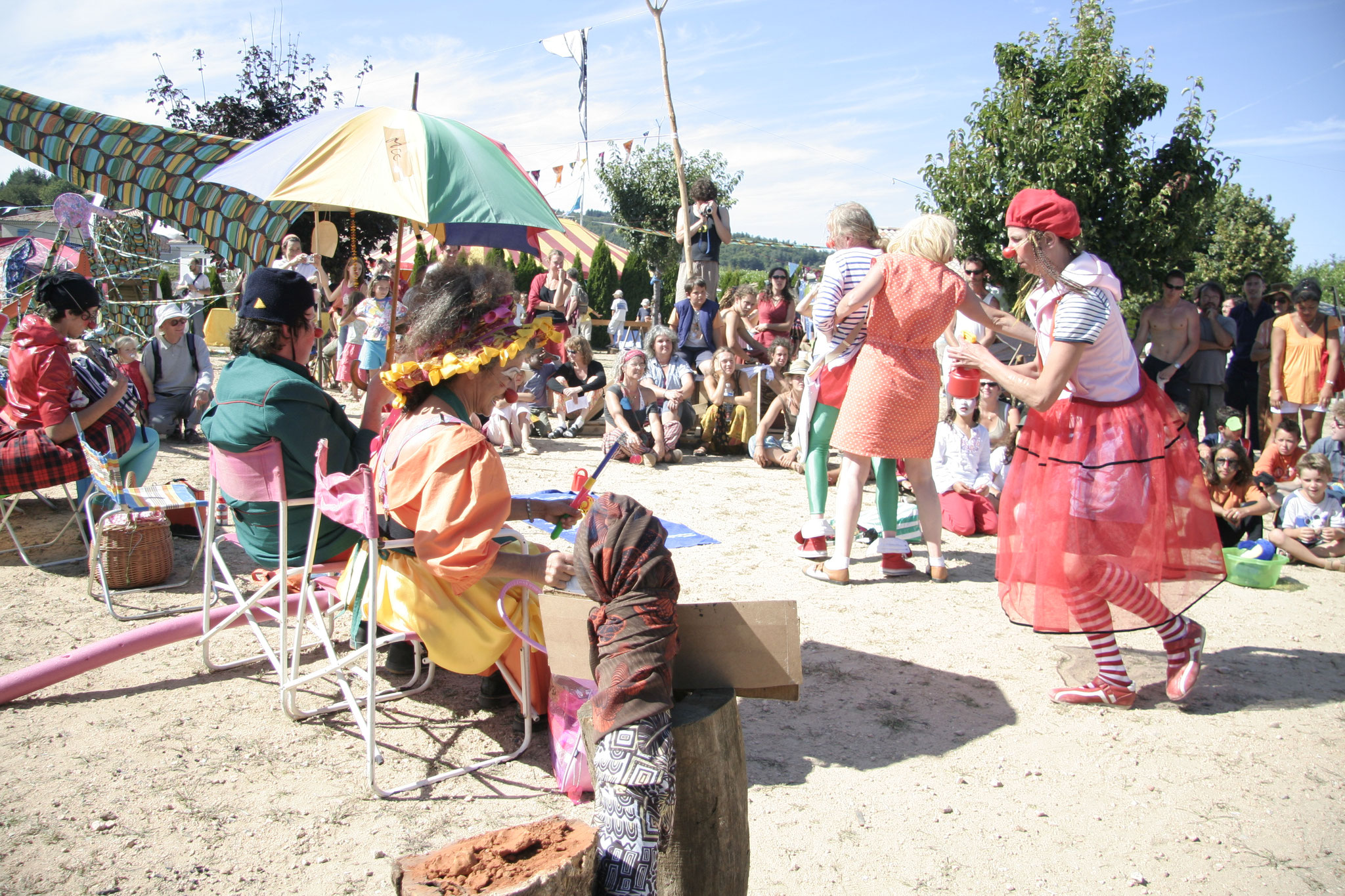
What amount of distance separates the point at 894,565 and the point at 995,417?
2334 millimetres

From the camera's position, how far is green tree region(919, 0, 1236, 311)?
8.02 m

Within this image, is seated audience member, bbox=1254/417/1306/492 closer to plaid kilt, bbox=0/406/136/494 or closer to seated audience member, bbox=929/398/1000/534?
seated audience member, bbox=929/398/1000/534

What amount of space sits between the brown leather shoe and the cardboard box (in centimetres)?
264

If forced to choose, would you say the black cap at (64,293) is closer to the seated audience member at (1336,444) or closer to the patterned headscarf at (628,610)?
the patterned headscarf at (628,610)

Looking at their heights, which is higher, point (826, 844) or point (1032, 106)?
point (1032, 106)

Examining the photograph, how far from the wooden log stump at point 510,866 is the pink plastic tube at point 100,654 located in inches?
84.3

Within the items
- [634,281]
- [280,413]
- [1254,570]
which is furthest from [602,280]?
[280,413]

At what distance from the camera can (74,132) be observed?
18.0 feet

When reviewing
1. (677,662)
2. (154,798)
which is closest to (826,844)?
(677,662)

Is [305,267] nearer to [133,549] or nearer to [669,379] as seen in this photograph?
[669,379]

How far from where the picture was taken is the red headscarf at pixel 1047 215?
3.16 meters

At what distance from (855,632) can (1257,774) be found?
1.64 metres

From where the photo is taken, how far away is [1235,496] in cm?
586

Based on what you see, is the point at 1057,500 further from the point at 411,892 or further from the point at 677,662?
the point at 411,892
